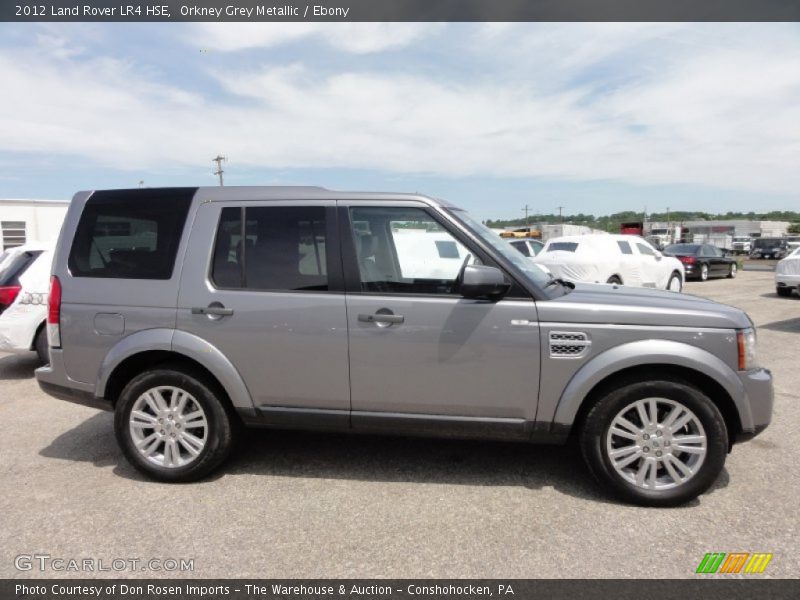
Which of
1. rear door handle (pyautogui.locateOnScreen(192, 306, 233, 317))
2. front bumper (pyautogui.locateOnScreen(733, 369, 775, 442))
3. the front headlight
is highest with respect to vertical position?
rear door handle (pyautogui.locateOnScreen(192, 306, 233, 317))

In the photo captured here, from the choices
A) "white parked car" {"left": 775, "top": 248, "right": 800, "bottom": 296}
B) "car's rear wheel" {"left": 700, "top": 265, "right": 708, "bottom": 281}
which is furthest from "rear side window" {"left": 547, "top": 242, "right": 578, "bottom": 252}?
"car's rear wheel" {"left": 700, "top": 265, "right": 708, "bottom": 281}

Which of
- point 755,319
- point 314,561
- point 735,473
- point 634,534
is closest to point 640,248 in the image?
point 755,319

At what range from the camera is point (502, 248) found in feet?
12.2

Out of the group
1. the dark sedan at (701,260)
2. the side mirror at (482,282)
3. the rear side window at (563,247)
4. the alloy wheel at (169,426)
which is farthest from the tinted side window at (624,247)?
the alloy wheel at (169,426)

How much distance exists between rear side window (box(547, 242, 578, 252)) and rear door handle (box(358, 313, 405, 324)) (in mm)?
11360

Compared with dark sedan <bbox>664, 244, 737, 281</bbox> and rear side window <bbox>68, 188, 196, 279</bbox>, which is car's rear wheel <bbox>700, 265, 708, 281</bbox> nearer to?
dark sedan <bbox>664, 244, 737, 281</bbox>

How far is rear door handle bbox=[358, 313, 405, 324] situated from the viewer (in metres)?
3.50

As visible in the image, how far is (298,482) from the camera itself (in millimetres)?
3768

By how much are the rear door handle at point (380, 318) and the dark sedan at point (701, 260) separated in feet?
67.6

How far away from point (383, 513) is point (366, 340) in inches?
41.6

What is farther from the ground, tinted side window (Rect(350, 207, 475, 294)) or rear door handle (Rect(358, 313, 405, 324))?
A: tinted side window (Rect(350, 207, 475, 294))

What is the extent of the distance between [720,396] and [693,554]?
1.03 metres

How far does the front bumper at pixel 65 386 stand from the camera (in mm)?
3930

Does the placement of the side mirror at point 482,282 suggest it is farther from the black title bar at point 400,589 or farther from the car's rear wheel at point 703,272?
the car's rear wheel at point 703,272
